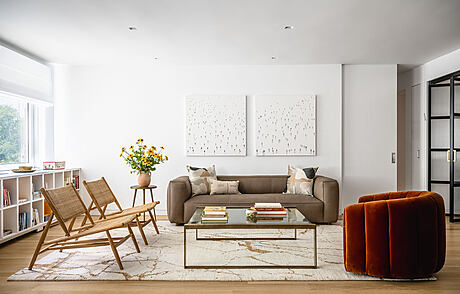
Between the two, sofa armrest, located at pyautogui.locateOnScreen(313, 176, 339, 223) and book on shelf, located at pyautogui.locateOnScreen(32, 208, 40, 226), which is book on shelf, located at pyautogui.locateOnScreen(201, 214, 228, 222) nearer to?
sofa armrest, located at pyautogui.locateOnScreen(313, 176, 339, 223)

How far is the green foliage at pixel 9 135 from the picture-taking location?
16.0 feet

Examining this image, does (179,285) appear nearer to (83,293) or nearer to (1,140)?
(83,293)

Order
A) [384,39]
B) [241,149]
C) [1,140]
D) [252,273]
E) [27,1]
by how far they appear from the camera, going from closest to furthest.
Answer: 1. [252,273]
2. [27,1]
3. [384,39]
4. [1,140]
5. [241,149]

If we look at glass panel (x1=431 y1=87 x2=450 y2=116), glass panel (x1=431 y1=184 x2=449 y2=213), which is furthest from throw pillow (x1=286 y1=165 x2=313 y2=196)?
glass panel (x1=431 y1=87 x2=450 y2=116)

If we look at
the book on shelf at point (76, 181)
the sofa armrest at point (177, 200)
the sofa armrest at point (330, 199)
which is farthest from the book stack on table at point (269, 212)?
the book on shelf at point (76, 181)

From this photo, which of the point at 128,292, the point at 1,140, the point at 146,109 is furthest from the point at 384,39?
the point at 1,140

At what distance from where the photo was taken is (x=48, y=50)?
5016 millimetres

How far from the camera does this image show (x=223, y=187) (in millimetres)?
5305

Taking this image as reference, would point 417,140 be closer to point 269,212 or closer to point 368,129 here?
point 368,129

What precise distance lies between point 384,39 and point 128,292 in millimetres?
4244

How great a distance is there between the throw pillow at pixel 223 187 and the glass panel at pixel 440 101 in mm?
3544

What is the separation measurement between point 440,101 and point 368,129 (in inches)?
47.7

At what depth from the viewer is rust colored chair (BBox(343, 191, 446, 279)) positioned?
2.84m

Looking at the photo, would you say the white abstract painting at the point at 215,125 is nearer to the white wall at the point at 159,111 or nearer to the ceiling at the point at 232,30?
the white wall at the point at 159,111
